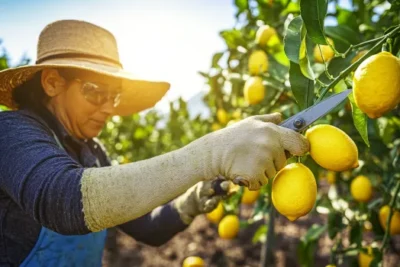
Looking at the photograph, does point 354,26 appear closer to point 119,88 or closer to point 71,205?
point 119,88

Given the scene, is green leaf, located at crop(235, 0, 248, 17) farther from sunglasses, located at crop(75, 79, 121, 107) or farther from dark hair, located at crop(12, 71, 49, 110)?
dark hair, located at crop(12, 71, 49, 110)

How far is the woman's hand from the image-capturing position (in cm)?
82

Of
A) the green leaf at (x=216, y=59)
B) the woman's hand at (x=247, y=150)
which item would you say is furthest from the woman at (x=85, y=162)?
the green leaf at (x=216, y=59)

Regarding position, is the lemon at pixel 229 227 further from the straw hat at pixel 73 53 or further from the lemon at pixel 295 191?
the lemon at pixel 295 191

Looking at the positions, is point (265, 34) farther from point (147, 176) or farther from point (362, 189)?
point (147, 176)

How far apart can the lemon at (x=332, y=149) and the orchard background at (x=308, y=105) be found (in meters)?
0.08

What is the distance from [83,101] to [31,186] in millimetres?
595

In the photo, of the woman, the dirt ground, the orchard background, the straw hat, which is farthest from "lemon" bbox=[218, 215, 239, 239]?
the dirt ground

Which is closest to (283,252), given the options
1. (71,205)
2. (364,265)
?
(364,265)

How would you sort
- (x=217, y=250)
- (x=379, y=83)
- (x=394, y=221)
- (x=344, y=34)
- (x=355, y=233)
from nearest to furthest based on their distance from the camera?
(x=379, y=83) → (x=344, y=34) → (x=394, y=221) → (x=355, y=233) → (x=217, y=250)

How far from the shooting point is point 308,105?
105 cm

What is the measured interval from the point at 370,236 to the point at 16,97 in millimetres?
3132

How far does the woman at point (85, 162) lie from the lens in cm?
85

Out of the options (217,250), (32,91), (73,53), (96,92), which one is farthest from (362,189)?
(217,250)
